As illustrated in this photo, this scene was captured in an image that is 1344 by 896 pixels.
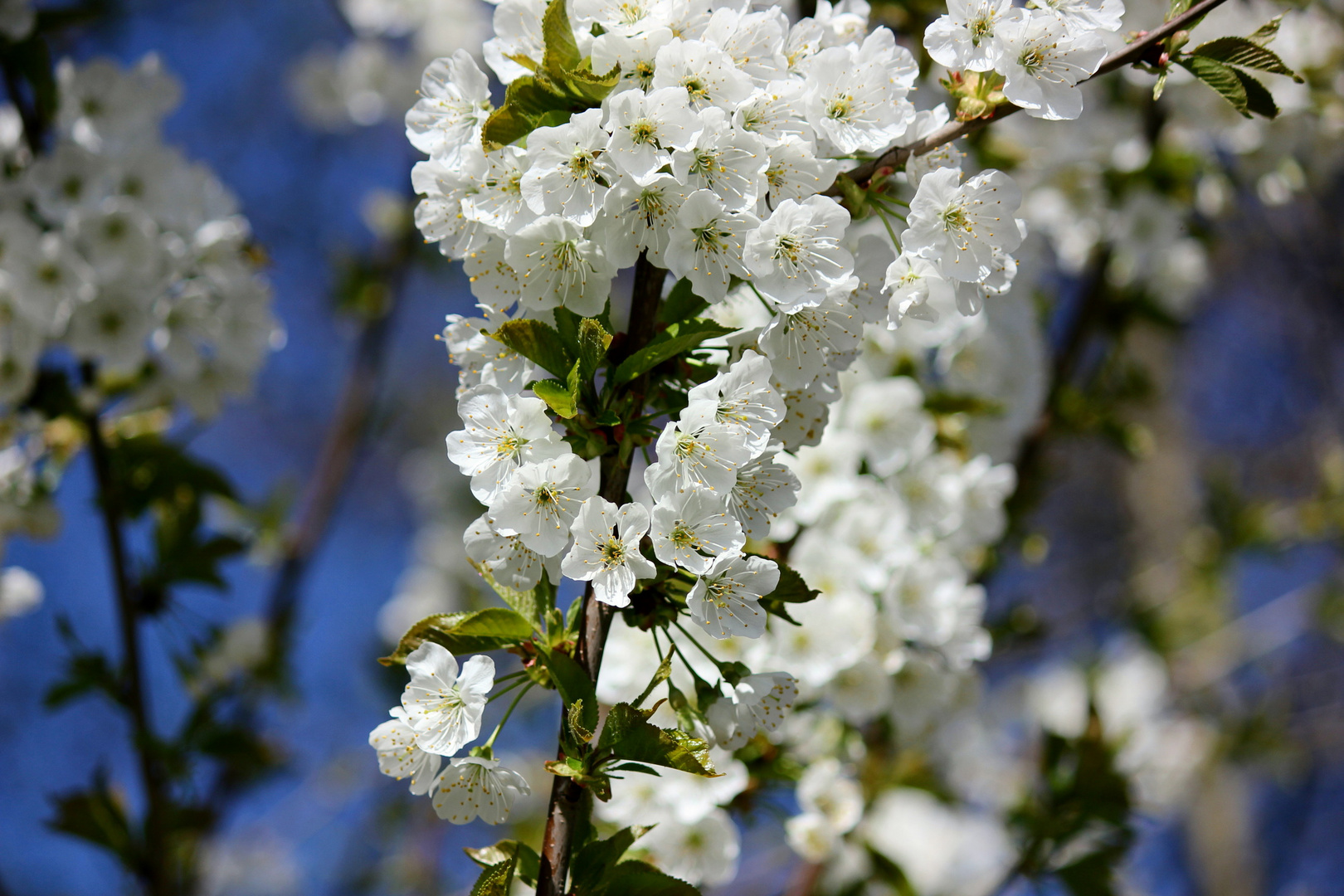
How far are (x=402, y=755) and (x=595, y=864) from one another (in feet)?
0.94

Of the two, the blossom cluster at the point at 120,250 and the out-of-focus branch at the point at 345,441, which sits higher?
the blossom cluster at the point at 120,250

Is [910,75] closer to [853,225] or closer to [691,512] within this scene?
[691,512]

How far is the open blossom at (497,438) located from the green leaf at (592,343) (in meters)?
0.08

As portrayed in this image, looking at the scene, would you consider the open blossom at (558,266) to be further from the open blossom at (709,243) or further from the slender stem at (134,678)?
the slender stem at (134,678)

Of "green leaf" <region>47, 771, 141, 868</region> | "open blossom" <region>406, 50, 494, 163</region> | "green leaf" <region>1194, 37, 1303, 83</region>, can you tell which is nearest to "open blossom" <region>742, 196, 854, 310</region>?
"open blossom" <region>406, 50, 494, 163</region>

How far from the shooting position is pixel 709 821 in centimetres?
182

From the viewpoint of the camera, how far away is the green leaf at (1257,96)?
1210 millimetres

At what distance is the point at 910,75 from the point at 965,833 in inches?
168

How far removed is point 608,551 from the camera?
3.57 feet

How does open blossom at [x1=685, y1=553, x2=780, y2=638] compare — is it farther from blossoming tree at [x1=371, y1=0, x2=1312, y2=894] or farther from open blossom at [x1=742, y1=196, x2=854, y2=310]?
open blossom at [x1=742, y1=196, x2=854, y2=310]

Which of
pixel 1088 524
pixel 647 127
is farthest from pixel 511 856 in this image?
pixel 1088 524

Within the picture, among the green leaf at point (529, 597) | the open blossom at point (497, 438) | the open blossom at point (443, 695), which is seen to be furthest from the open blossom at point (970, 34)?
the open blossom at point (443, 695)

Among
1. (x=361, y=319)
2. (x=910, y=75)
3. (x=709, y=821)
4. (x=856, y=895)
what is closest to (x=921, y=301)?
(x=910, y=75)

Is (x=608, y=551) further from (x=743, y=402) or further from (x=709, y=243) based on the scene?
(x=709, y=243)
